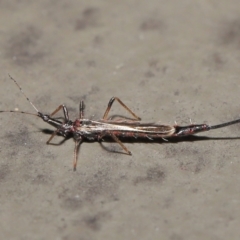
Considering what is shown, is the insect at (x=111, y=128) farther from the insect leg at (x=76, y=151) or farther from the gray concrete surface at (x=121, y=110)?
the gray concrete surface at (x=121, y=110)

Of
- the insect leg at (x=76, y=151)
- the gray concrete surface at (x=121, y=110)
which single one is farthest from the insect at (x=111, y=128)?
the gray concrete surface at (x=121, y=110)

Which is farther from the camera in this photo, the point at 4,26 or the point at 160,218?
the point at 4,26

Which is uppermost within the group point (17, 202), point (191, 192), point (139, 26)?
point (139, 26)

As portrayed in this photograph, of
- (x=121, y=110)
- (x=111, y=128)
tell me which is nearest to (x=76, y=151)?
(x=111, y=128)

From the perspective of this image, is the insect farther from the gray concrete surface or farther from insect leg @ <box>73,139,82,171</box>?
the gray concrete surface

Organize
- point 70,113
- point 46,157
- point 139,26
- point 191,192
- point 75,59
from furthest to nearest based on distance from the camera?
point 139,26 → point 75,59 → point 70,113 → point 46,157 → point 191,192

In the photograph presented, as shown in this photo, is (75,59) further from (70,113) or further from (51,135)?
(51,135)

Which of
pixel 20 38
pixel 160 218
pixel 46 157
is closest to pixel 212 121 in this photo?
A: pixel 160 218

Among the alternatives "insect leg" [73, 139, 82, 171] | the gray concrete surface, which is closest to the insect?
"insect leg" [73, 139, 82, 171]
